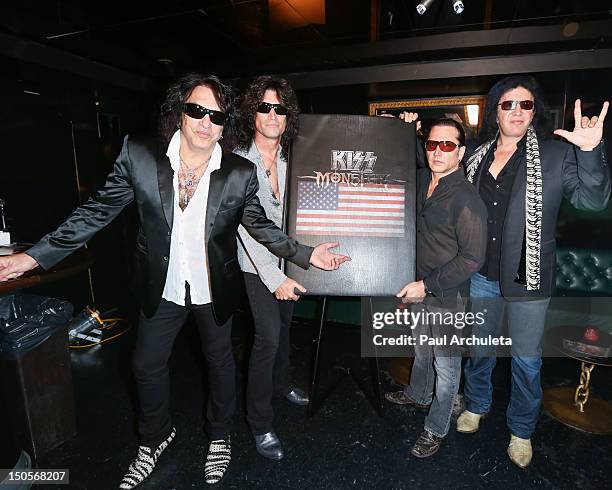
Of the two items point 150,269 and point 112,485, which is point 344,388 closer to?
point 112,485

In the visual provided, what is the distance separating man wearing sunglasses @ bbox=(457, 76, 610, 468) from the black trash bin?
2619 millimetres

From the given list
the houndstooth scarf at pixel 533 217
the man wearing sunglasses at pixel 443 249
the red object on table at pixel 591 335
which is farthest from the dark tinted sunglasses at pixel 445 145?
the red object on table at pixel 591 335

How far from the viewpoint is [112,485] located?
2107mm

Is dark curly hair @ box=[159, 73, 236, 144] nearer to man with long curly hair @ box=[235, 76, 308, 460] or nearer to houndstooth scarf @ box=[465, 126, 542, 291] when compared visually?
man with long curly hair @ box=[235, 76, 308, 460]

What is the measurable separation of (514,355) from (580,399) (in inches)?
48.8

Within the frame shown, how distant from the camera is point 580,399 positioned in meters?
2.88

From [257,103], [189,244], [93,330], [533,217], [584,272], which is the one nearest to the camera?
[189,244]

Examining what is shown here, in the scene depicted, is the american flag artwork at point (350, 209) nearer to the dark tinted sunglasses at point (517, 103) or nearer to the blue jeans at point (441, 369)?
the blue jeans at point (441, 369)

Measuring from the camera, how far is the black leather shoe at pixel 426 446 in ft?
7.61

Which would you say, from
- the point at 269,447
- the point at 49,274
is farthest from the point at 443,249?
the point at 49,274

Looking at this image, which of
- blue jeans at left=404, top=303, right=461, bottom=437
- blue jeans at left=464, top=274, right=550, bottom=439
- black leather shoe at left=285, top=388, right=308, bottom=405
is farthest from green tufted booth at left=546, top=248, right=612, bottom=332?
black leather shoe at left=285, top=388, right=308, bottom=405

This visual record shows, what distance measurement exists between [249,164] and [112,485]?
192 cm

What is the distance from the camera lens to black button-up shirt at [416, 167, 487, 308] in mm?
1970

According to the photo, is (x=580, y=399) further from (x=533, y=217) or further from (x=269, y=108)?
(x=269, y=108)
